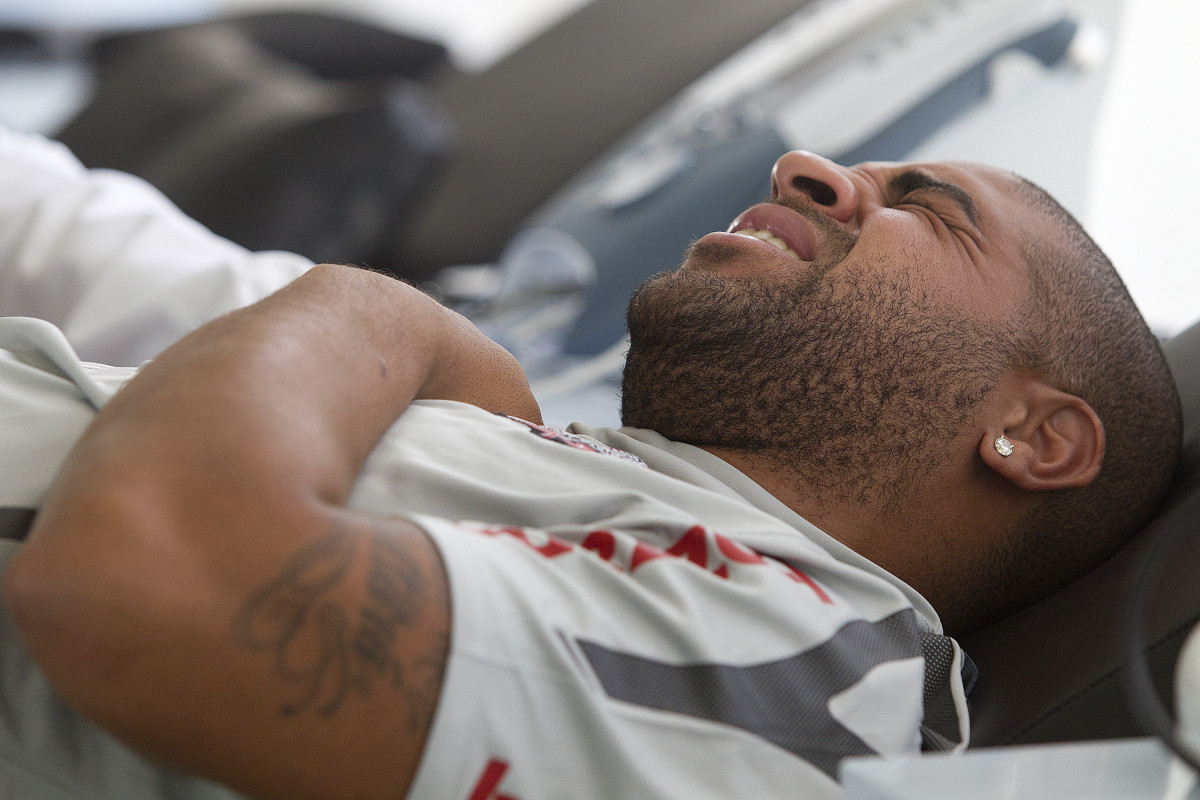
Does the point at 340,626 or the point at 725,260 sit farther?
the point at 725,260

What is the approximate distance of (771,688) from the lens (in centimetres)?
65

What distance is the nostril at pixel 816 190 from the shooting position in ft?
3.63

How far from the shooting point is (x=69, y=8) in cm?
377

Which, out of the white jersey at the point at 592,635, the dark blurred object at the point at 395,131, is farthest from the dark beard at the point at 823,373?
the dark blurred object at the point at 395,131

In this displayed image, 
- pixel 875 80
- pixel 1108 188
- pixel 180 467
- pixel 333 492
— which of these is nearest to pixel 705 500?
pixel 333 492

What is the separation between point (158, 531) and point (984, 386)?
75 cm

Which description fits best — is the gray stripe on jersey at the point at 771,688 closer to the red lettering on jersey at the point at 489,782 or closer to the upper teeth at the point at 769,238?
the red lettering on jersey at the point at 489,782

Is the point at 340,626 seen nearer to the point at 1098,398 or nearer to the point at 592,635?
the point at 592,635

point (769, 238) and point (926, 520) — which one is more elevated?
point (769, 238)

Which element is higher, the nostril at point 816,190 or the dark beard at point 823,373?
the nostril at point 816,190

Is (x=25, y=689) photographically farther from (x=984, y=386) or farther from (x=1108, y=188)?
(x=1108, y=188)

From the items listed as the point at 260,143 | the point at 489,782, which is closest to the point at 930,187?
the point at 489,782

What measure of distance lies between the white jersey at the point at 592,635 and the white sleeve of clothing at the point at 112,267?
39 centimetres

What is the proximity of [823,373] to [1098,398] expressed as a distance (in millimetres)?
308
